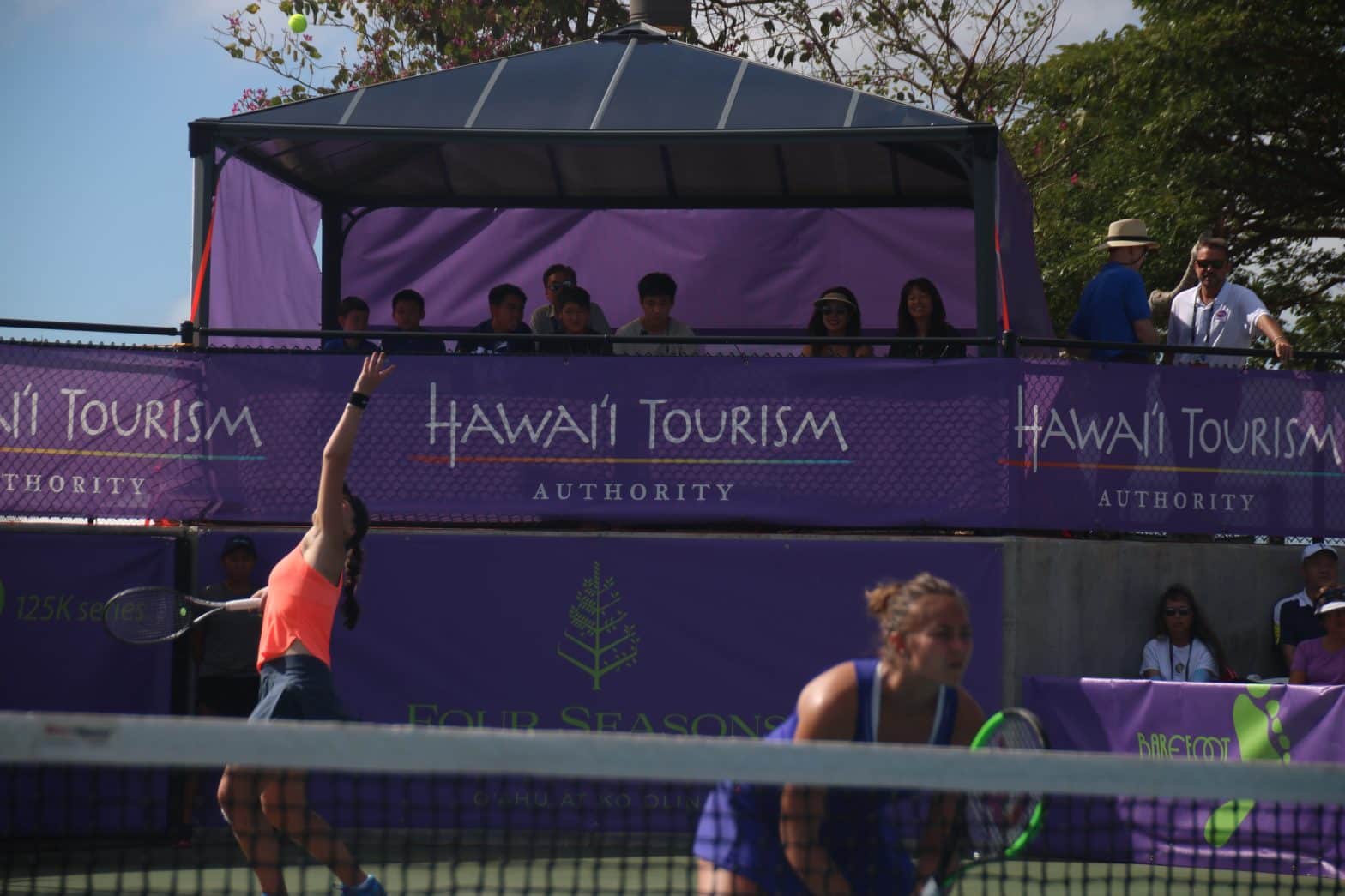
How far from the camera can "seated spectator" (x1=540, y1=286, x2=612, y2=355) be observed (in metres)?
9.19

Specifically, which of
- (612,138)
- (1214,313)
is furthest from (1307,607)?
(612,138)

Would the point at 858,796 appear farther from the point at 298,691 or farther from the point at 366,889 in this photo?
the point at 298,691

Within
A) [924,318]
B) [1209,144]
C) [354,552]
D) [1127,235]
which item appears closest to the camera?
[354,552]

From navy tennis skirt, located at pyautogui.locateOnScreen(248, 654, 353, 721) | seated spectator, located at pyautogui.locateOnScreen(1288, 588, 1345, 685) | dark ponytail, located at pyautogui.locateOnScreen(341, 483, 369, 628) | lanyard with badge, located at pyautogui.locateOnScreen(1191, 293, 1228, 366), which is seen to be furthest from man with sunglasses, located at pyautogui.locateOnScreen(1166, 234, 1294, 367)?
navy tennis skirt, located at pyautogui.locateOnScreen(248, 654, 353, 721)

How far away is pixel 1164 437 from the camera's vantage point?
891 centimetres

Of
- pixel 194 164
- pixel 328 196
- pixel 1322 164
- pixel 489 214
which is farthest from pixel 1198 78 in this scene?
pixel 194 164

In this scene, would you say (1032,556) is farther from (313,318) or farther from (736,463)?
(313,318)

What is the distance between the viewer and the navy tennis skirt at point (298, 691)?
19.3 feet

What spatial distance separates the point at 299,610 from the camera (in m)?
5.91

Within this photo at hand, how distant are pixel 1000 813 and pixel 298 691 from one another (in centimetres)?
279

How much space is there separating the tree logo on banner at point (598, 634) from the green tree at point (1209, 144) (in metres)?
10.8

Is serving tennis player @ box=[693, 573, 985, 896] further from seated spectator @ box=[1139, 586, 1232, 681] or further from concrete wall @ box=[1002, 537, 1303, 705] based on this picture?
seated spectator @ box=[1139, 586, 1232, 681]

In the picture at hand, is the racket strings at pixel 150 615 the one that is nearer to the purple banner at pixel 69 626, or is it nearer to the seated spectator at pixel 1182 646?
the purple banner at pixel 69 626

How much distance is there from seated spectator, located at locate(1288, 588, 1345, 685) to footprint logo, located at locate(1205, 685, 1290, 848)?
0.55 meters
